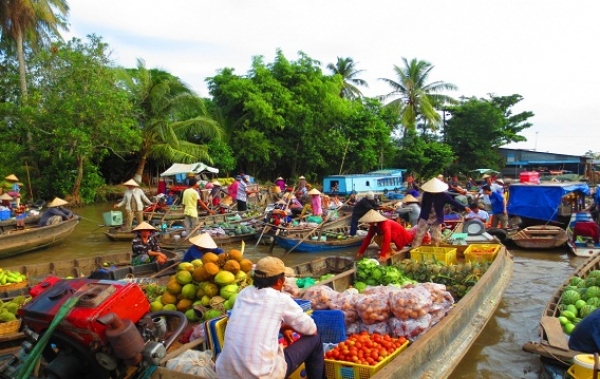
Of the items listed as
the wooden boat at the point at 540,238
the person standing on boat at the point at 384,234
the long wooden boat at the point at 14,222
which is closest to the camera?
the person standing on boat at the point at 384,234

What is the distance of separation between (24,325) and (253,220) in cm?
1129

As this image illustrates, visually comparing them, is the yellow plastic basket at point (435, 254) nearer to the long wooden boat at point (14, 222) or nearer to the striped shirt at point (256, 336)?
the striped shirt at point (256, 336)

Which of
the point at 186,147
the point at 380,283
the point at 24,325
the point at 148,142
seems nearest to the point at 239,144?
the point at 186,147

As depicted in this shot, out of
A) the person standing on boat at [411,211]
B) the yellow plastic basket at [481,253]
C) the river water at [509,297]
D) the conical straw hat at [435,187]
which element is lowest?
the river water at [509,297]

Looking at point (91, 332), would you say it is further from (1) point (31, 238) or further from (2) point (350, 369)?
(1) point (31, 238)

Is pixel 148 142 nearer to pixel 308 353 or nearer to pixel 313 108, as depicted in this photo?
pixel 313 108

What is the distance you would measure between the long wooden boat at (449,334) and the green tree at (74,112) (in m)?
16.1

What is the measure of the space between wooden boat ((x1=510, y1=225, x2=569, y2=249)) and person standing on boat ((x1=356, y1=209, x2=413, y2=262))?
5044mm

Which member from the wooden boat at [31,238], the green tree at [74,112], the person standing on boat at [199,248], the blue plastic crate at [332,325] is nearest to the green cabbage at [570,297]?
the blue plastic crate at [332,325]

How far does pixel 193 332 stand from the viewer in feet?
14.5

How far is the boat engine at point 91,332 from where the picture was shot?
3.01m

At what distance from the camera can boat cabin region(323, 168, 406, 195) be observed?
23781 mm

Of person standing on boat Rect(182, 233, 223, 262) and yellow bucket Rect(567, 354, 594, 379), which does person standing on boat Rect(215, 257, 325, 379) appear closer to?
yellow bucket Rect(567, 354, 594, 379)

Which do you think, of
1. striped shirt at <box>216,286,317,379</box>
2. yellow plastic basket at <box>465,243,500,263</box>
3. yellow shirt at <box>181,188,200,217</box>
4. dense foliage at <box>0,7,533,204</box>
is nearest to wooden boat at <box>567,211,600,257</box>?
yellow plastic basket at <box>465,243,500,263</box>
